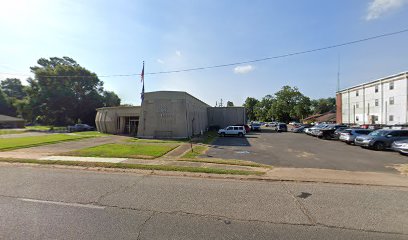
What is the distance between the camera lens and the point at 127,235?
377 cm

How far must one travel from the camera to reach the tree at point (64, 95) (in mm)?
54125

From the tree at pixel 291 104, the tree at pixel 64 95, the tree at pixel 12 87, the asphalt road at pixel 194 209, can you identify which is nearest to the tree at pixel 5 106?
the tree at pixel 12 87

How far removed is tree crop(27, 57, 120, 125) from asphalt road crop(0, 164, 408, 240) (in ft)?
184

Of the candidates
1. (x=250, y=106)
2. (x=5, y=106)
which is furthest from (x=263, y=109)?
(x=5, y=106)

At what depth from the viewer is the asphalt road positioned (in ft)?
12.8

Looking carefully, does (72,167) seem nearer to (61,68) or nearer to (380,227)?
(380,227)

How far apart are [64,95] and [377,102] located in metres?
67.5

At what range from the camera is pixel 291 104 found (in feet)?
255

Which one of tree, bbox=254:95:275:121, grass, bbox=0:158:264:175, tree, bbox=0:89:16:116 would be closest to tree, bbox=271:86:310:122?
tree, bbox=254:95:275:121

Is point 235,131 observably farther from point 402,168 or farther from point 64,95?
point 64,95

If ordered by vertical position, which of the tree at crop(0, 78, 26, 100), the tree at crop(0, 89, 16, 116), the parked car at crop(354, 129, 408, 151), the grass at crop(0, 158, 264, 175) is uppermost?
the tree at crop(0, 78, 26, 100)

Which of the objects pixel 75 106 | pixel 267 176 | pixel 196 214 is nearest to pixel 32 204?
pixel 196 214

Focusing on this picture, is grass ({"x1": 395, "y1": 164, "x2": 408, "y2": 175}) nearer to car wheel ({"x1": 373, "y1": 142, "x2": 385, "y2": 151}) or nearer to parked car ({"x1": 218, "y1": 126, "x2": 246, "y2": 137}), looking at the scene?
car wheel ({"x1": 373, "y1": 142, "x2": 385, "y2": 151})

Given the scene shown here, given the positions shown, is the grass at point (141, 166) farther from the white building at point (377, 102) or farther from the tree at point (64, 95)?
the tree at point (64, 95)
